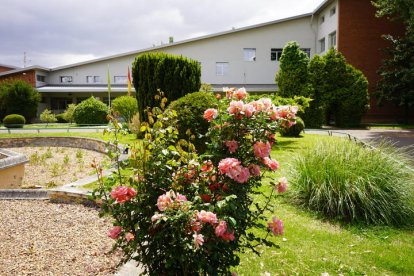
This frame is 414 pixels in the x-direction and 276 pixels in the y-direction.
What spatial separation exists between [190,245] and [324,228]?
123 inches

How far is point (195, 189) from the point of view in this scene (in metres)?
2.47

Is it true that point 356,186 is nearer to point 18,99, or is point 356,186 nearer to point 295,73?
point 295,73

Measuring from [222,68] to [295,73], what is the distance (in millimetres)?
12117

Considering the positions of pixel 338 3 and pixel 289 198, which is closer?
Result: pixel 289 198

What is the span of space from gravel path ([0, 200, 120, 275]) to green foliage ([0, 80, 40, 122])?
31.2 metres

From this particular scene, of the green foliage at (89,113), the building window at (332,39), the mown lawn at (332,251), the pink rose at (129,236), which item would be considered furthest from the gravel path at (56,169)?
the building window at (332,39)

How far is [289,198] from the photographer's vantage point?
A: 5738 millimetres

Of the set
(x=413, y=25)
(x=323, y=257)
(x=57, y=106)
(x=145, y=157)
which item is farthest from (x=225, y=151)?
(x=57, y=106)

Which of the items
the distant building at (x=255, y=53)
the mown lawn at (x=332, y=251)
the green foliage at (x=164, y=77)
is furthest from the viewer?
the distant building at (x=255, y=53)

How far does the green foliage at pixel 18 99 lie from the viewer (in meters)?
32.5

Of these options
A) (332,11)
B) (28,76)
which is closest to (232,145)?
(332,11)

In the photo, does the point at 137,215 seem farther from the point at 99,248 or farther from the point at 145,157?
the point at 99,248

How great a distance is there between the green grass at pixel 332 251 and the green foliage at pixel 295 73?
1985 centimetres

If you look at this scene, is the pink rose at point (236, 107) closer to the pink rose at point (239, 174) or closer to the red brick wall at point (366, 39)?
the pink rose at point (239, 174)
